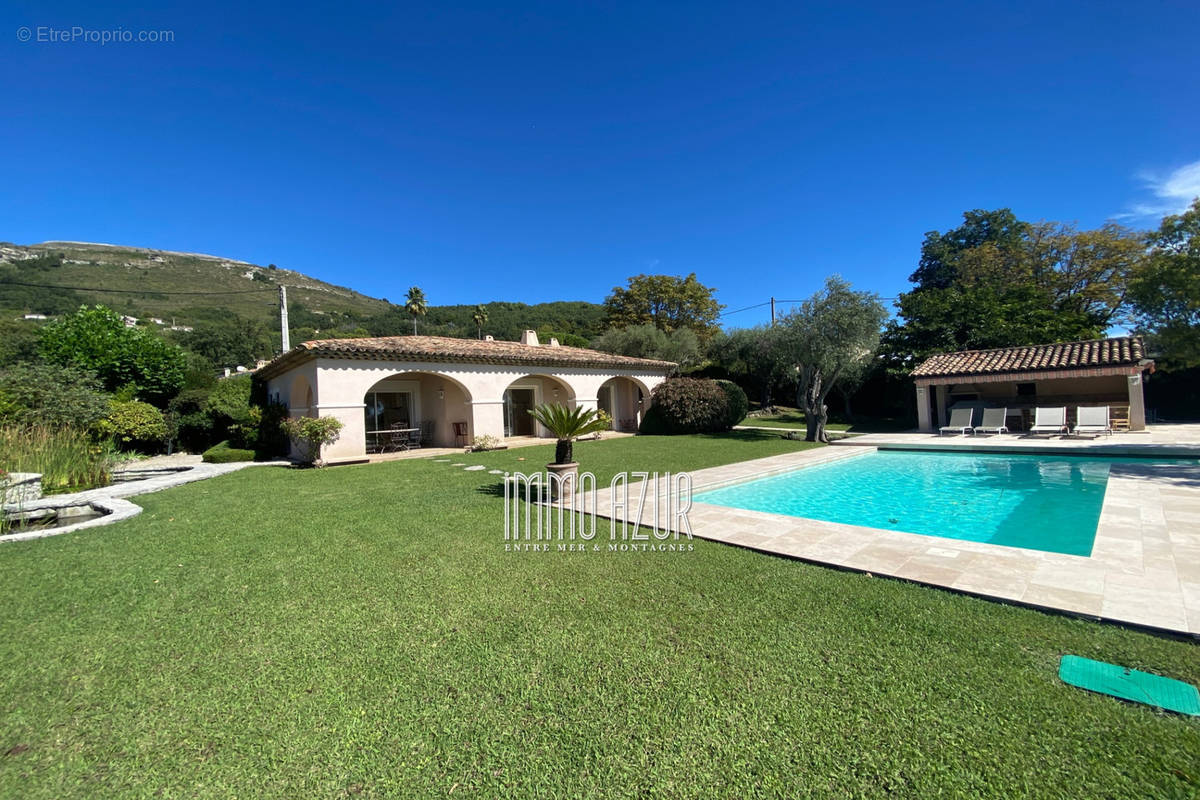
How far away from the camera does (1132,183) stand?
19.9 m

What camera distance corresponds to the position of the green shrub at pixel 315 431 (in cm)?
1284

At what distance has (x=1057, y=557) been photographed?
4312 mm

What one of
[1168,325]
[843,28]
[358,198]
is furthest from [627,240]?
[1168,325]

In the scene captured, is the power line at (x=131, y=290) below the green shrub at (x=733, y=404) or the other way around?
the other way around

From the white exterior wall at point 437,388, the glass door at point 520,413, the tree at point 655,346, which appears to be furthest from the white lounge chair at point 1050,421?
the glass door at point 520,413

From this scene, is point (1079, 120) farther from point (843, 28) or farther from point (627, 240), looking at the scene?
point (627, 240)

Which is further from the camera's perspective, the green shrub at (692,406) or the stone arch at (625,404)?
the stone arch at (625,404)

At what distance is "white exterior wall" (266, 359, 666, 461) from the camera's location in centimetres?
1375

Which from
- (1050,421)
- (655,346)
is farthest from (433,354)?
(1050,421)

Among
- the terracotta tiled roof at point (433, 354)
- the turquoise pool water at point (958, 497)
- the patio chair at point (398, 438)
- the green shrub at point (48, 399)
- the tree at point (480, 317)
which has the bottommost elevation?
the turquoise pool water at point (958, 497)

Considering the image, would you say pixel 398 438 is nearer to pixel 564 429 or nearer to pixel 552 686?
pixel 564 429

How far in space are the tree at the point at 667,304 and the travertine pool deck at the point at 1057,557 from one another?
33036 millimetres

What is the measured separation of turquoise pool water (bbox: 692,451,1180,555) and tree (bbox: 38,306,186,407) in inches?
924

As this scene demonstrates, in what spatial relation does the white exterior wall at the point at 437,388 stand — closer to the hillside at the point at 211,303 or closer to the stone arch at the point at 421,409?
the stone arch at the point at 421,409
